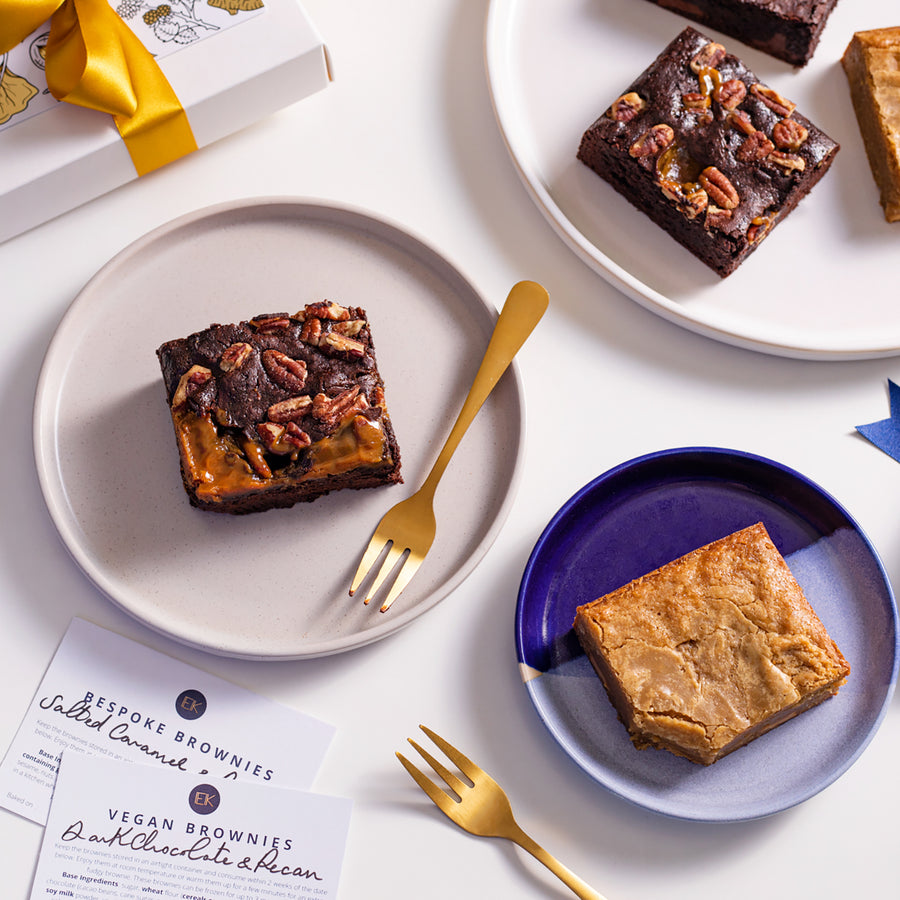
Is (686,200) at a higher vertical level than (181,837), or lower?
higher

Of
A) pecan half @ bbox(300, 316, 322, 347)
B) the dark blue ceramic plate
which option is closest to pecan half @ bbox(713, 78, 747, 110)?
the dark blue ceramic plate

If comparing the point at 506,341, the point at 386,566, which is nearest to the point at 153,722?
the point at 386,566

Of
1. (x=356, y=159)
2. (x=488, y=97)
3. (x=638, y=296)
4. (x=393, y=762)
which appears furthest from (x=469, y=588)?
(x=488, y=97)

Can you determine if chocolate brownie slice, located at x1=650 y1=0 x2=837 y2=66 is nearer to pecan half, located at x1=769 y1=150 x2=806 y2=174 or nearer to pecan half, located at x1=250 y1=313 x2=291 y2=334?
pecan half, located at x1=769 y1=150 x2=806 y2=174

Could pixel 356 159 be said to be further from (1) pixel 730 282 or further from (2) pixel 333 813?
(2) pixel 333 813

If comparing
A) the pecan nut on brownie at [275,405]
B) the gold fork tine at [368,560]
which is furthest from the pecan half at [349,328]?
the gold fork tine at [368,560]

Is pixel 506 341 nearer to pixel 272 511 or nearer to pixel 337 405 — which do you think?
pixel 337 405
